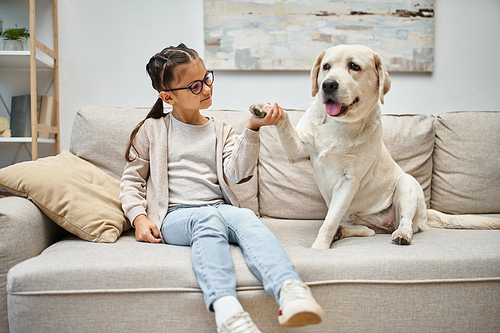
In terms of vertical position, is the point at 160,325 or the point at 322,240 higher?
the point at 322,240

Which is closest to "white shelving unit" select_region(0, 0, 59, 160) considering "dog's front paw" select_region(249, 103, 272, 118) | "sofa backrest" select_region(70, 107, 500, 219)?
"sofa backrest" select_region(70, 107, 500, 219)

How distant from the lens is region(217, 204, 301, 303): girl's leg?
3.40ft

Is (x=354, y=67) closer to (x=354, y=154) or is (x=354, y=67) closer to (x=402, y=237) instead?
(x=354, y=154)

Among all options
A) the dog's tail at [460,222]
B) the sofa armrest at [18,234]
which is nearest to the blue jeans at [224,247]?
the sofa armrest at [18,234]

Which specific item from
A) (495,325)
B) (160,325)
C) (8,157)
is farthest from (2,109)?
(495,325)

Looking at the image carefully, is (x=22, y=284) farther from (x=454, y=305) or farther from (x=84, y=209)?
(x=454, y=305)

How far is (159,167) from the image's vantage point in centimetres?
149

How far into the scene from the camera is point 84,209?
137 cm

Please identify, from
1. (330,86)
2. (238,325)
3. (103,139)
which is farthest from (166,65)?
(238,325)

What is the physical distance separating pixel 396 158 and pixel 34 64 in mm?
2144

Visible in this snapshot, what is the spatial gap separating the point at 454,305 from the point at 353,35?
1759 mm

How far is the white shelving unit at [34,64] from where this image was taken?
2070 mm

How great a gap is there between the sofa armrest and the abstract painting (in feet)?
4.59

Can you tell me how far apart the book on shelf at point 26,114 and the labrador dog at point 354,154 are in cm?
160
